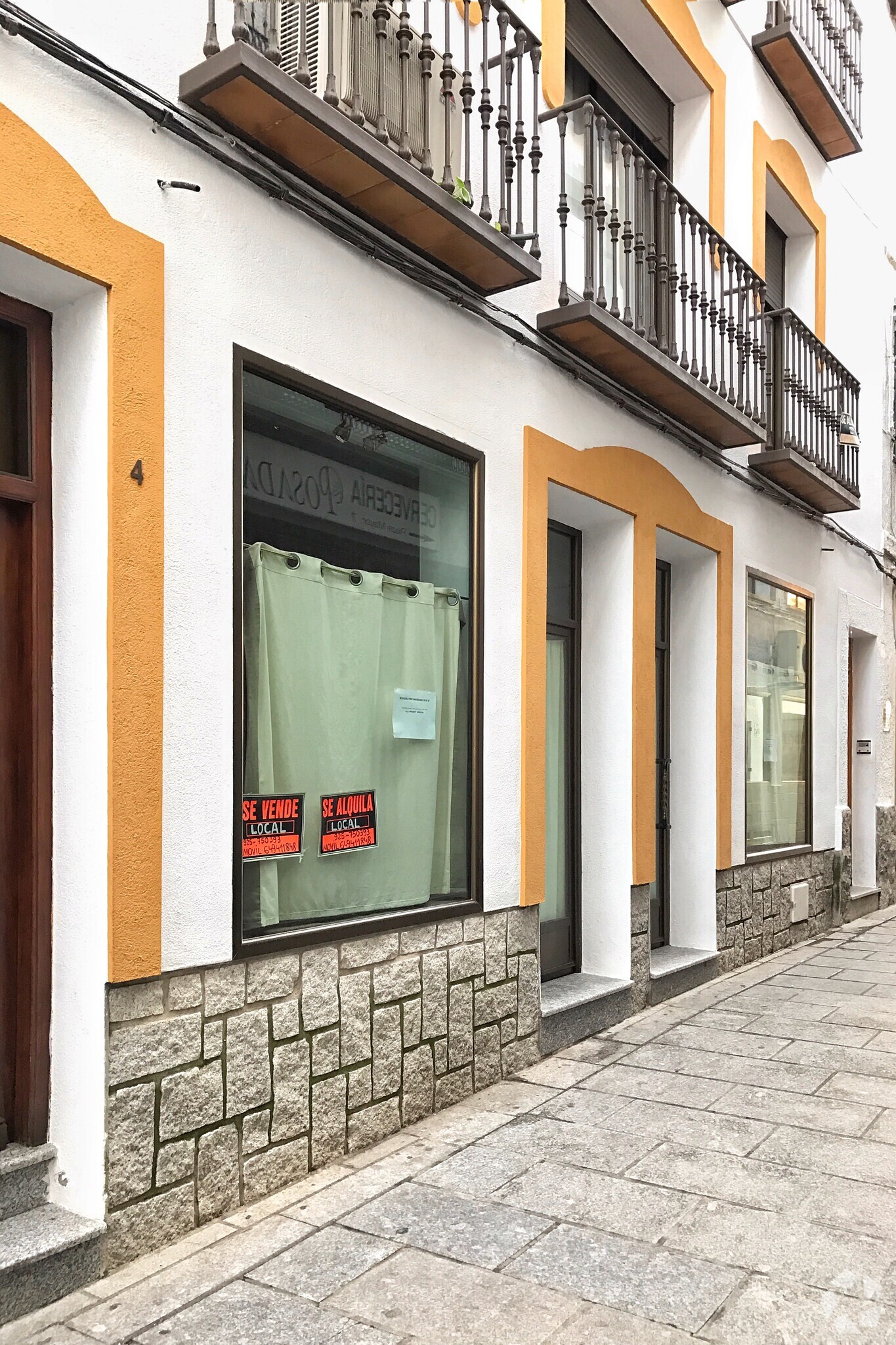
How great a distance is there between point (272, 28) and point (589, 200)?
240 centimetres

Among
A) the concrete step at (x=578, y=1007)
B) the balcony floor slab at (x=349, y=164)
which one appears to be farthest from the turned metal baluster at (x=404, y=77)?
the concrete step at (x=578, y=1007)

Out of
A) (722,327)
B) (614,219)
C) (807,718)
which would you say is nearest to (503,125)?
(614,219)

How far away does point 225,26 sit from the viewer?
4.13 m

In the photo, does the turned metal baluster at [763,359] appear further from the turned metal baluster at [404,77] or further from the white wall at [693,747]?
the turned metal baluster at [404,77]

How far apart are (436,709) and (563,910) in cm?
228

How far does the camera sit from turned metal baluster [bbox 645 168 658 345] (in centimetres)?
709

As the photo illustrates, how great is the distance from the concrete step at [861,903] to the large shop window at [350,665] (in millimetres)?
6903

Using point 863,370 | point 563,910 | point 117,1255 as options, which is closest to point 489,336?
point 563,910

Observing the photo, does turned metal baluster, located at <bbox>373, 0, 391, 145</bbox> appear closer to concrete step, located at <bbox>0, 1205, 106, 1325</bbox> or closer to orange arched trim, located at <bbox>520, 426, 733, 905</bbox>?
orange arched trim, located at <bbox>520, 426, 733, 905</bbox>

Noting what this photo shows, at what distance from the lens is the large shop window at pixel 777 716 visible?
9164 mm

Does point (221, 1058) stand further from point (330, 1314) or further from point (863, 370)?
point (863, 370)

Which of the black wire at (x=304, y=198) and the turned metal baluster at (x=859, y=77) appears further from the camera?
the turned metal baluster at (x=859, y=77)

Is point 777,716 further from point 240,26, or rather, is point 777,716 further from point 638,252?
point 240,26

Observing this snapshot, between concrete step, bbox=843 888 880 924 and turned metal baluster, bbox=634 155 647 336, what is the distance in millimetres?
6426
